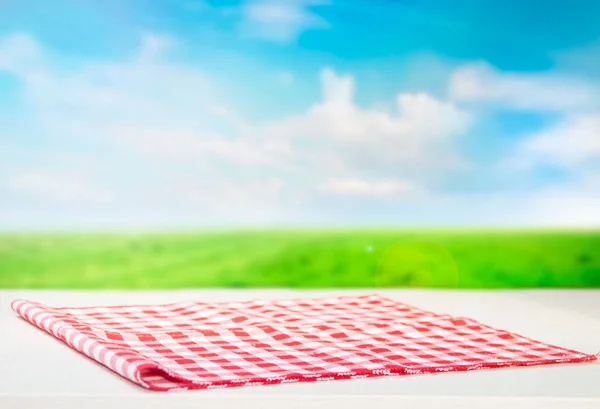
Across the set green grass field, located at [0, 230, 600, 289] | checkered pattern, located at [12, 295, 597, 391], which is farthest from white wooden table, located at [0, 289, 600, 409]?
green grass field, located at [0, 230, 600, 289]

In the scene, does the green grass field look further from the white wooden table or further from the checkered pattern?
the white wooden table

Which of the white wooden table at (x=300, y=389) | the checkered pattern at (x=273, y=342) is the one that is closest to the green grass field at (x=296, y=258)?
the checkered pattern at (x=273, y=342)

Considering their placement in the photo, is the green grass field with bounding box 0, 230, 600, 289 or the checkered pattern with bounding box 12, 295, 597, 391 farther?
the green grass field with bounding box 0, 230, 600, 289

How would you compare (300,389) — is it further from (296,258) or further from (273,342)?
(296,258)

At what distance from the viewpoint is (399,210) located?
2939 mm

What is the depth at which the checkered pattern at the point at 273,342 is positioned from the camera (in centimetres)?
117

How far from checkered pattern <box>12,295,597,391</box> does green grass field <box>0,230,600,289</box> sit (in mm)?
1025

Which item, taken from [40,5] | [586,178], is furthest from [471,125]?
[40,5]

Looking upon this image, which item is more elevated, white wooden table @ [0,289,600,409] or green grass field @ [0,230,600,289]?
green grass field @ [0,230,600,289]

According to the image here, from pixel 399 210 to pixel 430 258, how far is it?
0.60 ft

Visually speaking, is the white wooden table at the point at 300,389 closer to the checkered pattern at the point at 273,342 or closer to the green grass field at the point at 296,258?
the checkered pattern at the point at 273,342

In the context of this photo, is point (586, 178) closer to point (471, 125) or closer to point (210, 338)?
point (471, 125)

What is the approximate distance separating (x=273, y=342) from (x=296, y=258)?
1488mm

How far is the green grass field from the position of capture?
289 cm
